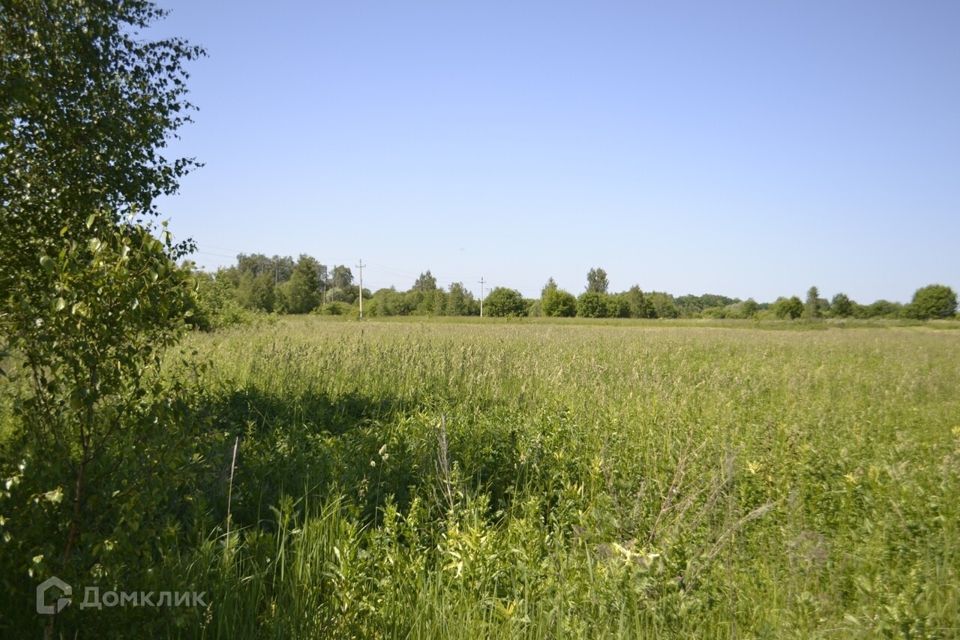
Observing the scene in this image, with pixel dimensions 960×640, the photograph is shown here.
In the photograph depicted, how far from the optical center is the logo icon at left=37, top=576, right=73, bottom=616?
6.79ft

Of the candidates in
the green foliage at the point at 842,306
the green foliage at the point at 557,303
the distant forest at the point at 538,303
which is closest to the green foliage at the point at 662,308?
the distant forest at the point at 538,303

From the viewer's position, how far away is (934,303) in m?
67.8

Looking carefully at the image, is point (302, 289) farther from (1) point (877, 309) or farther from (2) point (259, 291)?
(1) point (877, 309)

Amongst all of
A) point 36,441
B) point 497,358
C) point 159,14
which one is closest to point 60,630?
point 36,441

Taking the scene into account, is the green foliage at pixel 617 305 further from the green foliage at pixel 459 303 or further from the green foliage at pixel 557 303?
the green foliage at pixel 459 303

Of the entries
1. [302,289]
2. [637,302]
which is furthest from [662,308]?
[302,289]

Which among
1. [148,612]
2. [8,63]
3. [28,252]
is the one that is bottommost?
[148,612]

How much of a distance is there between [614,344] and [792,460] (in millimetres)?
11633

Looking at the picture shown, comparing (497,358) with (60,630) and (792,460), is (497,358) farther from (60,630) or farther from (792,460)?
(60,630)

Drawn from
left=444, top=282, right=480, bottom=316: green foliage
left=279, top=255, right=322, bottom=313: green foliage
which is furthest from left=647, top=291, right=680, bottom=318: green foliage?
left=279, top=255, right=322, bottom=313: green foliage

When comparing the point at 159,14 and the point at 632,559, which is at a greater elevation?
the point at 159,14

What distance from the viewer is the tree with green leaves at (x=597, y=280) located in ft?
385

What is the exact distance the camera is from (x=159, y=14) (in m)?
7.27

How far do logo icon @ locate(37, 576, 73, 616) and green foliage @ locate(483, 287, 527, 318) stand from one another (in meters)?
80.6
